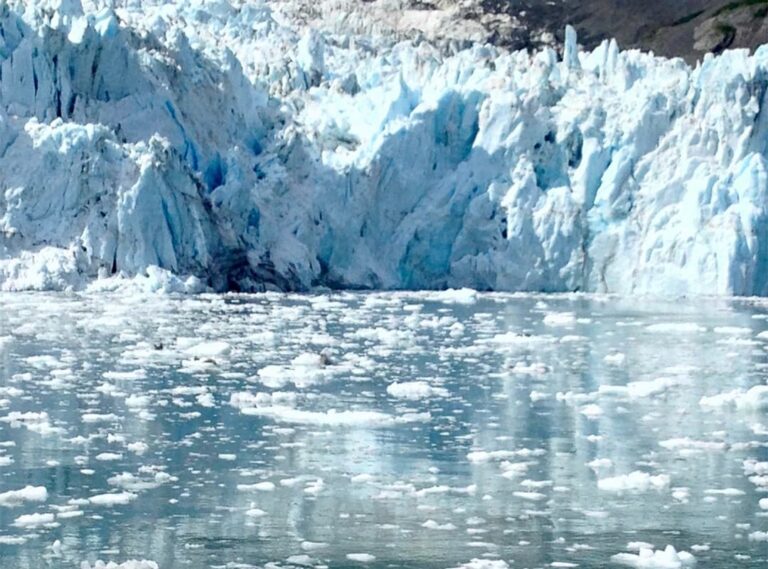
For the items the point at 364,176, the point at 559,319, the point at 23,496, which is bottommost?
the point at 23,496

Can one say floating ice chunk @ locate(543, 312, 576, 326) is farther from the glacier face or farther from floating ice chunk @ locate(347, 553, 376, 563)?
floating ice chunk @ locate(347, 553, 376, 563)

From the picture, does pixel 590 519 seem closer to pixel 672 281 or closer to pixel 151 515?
pixel 151 515

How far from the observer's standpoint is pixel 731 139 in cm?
2344

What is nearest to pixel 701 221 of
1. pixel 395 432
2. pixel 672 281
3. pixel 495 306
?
pixel 672 281

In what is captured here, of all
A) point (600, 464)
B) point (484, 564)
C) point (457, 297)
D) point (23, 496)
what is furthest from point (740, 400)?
point (457, 297)

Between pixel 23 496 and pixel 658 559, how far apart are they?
3.02 meters

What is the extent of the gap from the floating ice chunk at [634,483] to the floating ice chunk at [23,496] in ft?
9.14

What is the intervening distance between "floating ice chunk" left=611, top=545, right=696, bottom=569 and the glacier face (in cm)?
1572

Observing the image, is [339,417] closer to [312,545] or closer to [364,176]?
[312,545]

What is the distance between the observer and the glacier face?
69.5 ft

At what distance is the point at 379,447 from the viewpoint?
332 inches

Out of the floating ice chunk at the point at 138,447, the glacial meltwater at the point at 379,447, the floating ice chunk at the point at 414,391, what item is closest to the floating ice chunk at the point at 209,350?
the glacial meltwater at the point at 379,447

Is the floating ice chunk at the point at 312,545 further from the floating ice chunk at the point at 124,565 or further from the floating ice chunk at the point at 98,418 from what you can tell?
the floating ice chunk at the point at 98,418

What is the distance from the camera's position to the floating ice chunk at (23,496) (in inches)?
267
